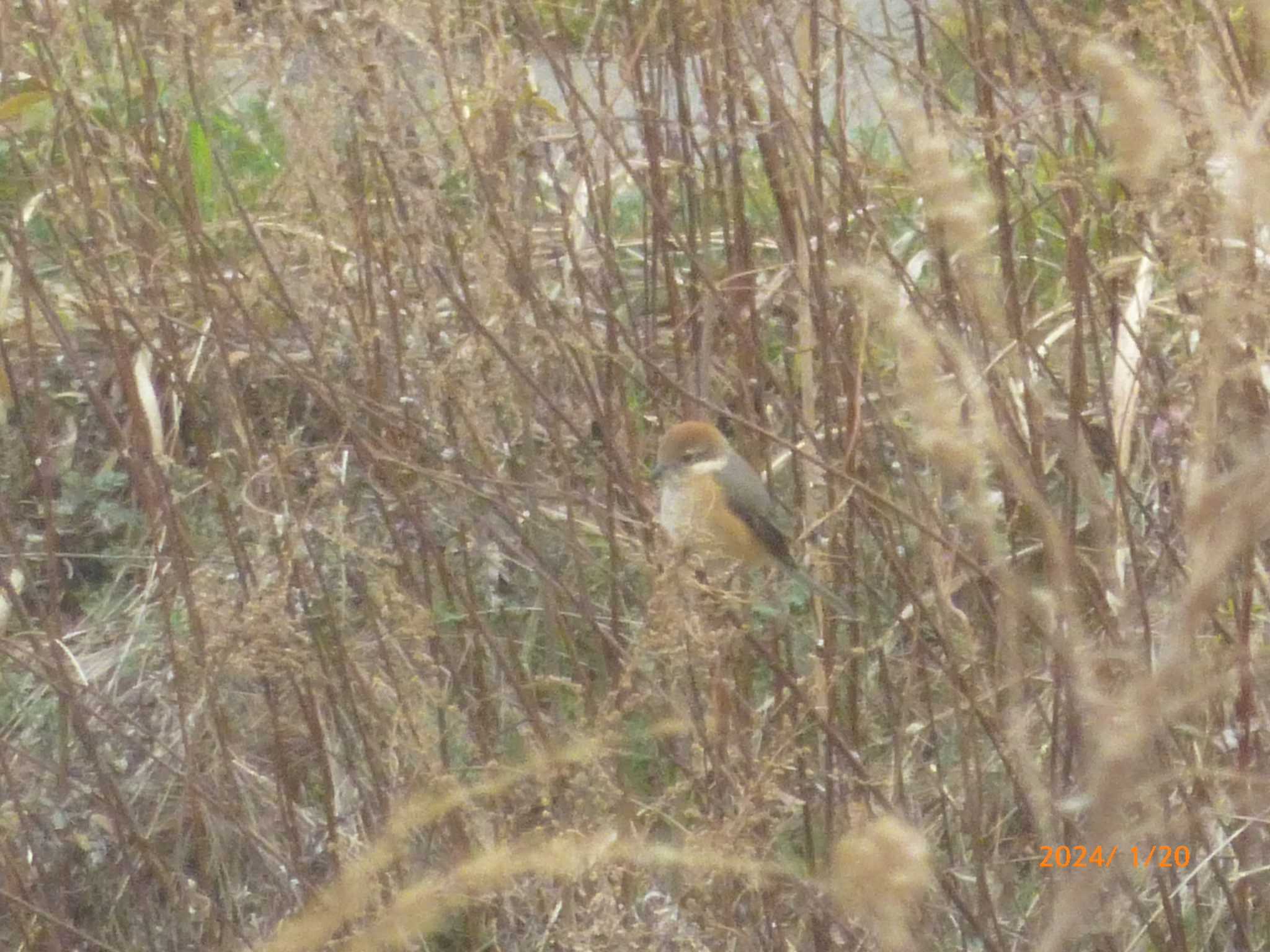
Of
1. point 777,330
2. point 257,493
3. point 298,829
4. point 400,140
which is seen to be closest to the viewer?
point 400,140

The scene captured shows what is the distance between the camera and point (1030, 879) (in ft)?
8.10

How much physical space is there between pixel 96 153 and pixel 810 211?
102 centimetres

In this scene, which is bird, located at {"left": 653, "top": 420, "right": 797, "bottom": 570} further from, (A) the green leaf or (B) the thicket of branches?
(A) the green leaf

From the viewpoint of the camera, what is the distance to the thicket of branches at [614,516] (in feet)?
6.19

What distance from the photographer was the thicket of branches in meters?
1.89

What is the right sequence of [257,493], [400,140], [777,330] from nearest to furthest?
[400,140] → [257,493] → [777,330]

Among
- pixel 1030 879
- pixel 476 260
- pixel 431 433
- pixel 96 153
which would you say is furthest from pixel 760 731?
pixel 96 153

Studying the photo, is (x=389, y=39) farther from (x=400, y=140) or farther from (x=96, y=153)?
(x=96, y=153)

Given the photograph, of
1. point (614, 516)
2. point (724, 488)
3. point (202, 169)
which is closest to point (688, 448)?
point (724, 488)

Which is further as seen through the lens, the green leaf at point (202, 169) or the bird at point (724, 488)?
the green leaf at point (202, 169)

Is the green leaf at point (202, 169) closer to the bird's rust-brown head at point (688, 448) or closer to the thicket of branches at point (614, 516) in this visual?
the thicket of branches at point (614, 516)
